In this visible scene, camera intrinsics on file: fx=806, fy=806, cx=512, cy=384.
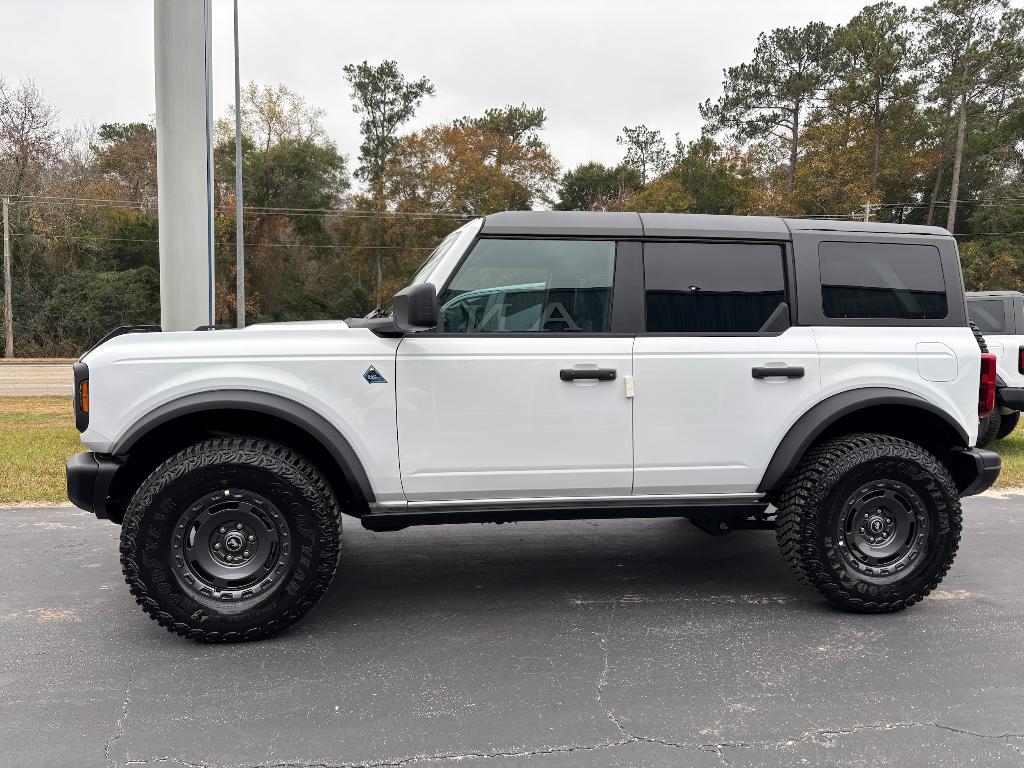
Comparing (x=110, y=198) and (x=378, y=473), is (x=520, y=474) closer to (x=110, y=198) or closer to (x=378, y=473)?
(x=378, y=473)

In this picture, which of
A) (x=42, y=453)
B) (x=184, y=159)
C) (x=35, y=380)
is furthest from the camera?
(x=35, y=380)

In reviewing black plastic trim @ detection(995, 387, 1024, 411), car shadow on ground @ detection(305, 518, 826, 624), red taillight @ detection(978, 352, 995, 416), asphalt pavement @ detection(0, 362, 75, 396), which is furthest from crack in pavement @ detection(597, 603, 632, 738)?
asphalt pavement @ detection(0, 362, 75, 396)

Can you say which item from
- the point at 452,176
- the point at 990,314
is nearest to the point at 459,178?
the point at 452,176

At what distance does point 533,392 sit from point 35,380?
772 inches

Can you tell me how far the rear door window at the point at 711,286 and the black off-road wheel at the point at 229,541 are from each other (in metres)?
1.95

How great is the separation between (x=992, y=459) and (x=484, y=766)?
331cm

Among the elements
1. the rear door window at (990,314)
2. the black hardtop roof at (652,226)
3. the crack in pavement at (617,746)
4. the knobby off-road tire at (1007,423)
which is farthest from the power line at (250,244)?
the crack in pavement at (617,746)

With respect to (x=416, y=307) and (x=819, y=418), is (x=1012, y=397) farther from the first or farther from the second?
(x=416, y=307)

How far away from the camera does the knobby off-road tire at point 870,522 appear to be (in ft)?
13.5

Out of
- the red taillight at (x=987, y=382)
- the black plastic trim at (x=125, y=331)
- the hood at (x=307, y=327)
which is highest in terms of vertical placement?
the hood at (x=307, y=327)

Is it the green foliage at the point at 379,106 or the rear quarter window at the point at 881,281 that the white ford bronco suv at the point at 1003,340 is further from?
the green foliage at the point at 379,106

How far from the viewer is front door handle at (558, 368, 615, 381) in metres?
3.94

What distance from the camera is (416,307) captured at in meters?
3.68

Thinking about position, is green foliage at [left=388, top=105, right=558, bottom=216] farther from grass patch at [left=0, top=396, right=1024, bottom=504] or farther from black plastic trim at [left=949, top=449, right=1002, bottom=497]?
black plastic trim at [left=949, top=449, right=1002, bottom=497]
